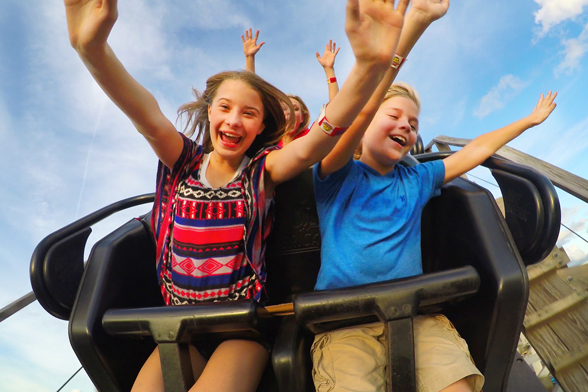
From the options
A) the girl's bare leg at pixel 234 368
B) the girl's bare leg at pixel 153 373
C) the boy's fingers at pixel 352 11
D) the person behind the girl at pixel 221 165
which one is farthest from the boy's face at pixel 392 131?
the girl's bare leg at pixel 153 373

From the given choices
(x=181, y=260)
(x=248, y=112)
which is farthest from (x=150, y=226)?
(x=248, y=112)

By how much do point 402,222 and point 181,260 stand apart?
2.02 ft

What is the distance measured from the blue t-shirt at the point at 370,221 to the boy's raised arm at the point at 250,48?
115cm

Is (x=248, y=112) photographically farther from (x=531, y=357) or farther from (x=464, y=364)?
(x=531, y=357)

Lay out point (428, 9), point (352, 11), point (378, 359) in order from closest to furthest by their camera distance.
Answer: point (352, 11) < point (428, 9) < point (378, 359)

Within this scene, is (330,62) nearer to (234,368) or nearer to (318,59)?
(318,59)

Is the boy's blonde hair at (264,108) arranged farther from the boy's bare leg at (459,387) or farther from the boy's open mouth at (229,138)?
the boy's bare leg at (459,387)

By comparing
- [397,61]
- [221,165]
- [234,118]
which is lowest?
[221,165]

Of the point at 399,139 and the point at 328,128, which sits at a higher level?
the point at 328,128

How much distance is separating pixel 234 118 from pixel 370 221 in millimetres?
487

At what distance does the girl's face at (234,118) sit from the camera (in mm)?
1039

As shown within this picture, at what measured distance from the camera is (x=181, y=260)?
97 cm

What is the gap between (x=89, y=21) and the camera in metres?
0.66

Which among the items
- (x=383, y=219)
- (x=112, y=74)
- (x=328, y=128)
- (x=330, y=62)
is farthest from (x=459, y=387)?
(x=330, y=62)
